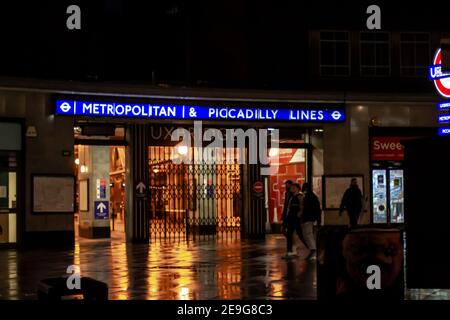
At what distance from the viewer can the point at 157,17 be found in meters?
24.7

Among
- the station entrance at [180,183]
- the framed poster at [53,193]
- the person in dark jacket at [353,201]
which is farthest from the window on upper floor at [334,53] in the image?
the framed poster at [53,193]

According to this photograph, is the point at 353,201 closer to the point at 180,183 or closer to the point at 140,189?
the point at 180,183

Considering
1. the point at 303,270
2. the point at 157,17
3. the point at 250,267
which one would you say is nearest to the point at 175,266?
the point at 250,267

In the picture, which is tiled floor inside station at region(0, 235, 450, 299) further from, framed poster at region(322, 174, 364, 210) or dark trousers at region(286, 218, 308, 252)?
framed poster at region(322, 174, 364, 210)

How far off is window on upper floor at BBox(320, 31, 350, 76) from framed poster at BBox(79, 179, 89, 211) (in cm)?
898

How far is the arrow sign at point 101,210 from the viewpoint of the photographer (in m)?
26.1

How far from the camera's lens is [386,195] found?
2559 centimetres

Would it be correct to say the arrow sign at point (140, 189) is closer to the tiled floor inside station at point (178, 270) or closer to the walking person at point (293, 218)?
the tiled floor inside station at point (178, 270)

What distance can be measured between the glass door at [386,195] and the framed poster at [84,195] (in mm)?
9782

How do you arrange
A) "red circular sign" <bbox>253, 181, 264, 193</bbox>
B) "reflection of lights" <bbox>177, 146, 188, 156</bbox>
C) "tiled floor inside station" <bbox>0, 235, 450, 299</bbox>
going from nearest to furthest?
"tiled floor inside station" <bbox>0, 235, 450, 299</bbox>, "reflection of lights" <bbox>177, 146, 188, 156</bbox>, "red circular sign" <bbox>253, 181, 264, 193</bbox>

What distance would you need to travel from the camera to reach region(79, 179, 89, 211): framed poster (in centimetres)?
2645

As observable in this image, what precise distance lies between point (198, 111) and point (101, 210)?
5.47 metres

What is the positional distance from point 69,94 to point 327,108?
8239 mm

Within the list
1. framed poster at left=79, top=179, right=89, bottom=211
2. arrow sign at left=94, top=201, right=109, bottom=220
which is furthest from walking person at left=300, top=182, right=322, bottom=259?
framed poster at left=79, top=179, right=89, bottom=211
